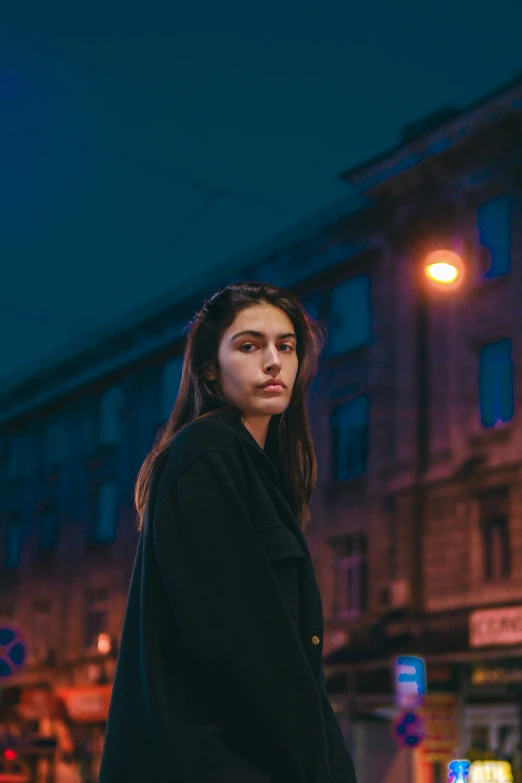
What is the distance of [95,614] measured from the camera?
31828 millimetres

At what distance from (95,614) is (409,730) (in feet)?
48.1

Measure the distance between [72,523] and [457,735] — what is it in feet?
52.2

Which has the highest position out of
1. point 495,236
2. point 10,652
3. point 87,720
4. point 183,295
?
point 183,295

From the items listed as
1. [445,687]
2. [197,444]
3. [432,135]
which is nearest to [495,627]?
[445,687]

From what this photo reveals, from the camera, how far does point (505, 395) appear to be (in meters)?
20.3

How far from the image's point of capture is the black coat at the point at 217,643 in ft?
5.12

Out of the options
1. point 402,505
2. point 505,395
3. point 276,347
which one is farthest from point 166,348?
point 276,347

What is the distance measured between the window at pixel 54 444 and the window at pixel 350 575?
41.9 ft

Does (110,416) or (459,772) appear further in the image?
(110,416)

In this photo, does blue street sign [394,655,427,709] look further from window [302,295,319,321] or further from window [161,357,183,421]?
window [161,357,183,421]

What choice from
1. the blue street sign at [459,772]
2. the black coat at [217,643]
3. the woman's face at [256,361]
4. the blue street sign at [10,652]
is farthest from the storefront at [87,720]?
the black coat at [217,643]

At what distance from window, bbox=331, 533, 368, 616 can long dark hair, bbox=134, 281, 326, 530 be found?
20959mm

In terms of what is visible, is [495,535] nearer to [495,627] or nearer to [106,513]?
[495,627]

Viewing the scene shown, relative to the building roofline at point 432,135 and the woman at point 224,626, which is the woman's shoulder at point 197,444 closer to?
the woman at point 224,626
